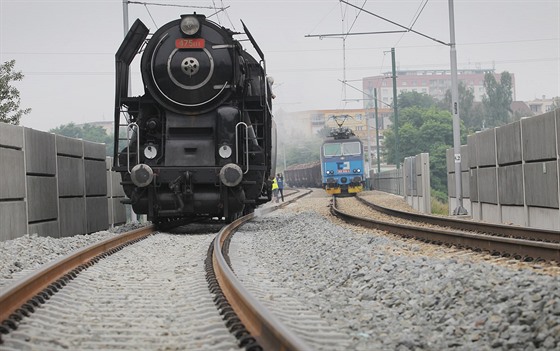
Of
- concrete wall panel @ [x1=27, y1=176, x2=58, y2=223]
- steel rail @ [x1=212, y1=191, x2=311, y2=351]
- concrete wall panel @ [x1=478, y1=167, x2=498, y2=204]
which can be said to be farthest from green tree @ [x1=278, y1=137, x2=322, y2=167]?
steel rail @ [x1=212, y1=191, x2=311, y2=351]

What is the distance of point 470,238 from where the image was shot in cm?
1077

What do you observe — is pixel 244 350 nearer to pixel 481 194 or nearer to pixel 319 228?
pixel 319 228

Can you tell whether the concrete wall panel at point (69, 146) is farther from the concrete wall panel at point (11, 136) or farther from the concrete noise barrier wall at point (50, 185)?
the concrete wall panel at point (11, 136)

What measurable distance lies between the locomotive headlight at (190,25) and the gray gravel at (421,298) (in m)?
6.09

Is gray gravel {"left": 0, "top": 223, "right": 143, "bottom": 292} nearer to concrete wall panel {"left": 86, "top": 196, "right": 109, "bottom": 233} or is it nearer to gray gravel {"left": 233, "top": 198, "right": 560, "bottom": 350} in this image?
gray gravel {"left": 233, "top": 198, "right": 560, "bottom": 350}

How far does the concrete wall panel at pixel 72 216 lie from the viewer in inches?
634

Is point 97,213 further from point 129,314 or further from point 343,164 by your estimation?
point 343,164

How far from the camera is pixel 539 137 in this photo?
1596 cm

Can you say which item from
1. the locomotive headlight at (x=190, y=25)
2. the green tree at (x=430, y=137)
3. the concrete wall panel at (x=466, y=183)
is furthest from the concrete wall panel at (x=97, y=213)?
the green tree at (x=430, y=137)

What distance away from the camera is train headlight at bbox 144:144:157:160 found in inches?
593

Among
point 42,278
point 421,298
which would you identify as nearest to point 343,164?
point 42,278

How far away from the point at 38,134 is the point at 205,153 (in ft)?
10.1

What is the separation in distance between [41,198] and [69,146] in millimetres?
2496

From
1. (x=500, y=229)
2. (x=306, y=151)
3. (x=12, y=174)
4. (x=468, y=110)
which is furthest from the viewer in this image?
(x=468, y=110)
